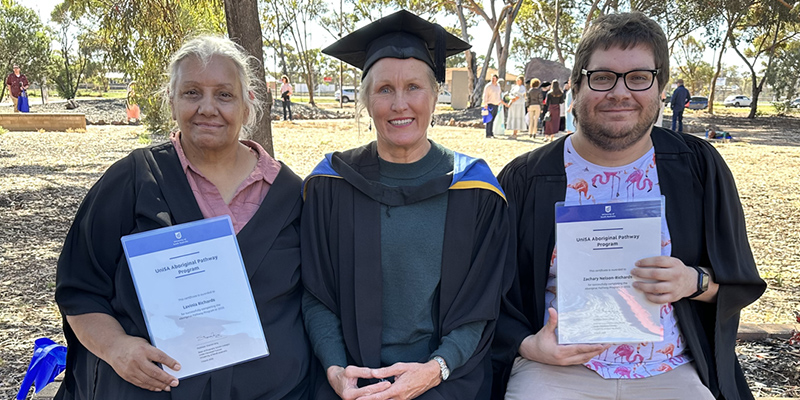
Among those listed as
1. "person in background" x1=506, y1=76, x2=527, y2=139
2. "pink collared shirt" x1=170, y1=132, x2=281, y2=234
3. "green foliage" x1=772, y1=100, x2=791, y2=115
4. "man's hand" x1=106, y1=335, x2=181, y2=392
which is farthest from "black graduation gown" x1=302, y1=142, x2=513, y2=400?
"green foliage" x1=772, y1=100, x2=791, y2=115

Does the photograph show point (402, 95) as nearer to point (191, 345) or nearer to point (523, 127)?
point (191, 345)

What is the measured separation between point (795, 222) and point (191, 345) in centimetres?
792

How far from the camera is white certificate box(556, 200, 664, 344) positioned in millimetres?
2209

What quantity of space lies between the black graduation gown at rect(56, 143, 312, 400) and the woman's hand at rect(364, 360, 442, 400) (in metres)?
0.45

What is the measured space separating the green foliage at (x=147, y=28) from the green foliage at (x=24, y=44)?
33.5 m

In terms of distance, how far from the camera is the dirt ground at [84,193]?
3.75 meters

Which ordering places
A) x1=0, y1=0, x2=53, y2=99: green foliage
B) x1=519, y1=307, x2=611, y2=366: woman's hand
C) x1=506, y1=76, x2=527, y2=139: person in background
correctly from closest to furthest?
x1=519, y1=307, x2=611, y2=366: woman's hand
x1=506, y1=76, x2=527, y2=139: person in background
x1=0, y1=0, x2=53, y2=99: green foliage

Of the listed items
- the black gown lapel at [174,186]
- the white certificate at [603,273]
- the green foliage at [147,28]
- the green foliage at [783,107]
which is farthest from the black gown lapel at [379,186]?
the green foliage at [783,107]

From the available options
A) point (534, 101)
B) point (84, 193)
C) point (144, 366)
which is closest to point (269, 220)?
point (144, 366)

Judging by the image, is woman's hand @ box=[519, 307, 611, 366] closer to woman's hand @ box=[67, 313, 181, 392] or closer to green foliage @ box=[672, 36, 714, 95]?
woman's hand @ box=[67, 313, 181, 392]

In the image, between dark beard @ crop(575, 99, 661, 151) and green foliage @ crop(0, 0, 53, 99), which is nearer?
dark beard @ crop(575, 99, 661, 151)

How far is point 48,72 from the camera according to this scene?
35375 mm

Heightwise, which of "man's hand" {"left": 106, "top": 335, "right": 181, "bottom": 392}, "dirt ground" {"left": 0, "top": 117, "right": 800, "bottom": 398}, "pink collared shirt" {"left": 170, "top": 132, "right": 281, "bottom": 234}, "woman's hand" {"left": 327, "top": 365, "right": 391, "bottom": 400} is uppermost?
"pink collared shirt" {"left": 170, "top": 132, "right": 281, "bottom": 234}

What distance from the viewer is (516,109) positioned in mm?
18844
